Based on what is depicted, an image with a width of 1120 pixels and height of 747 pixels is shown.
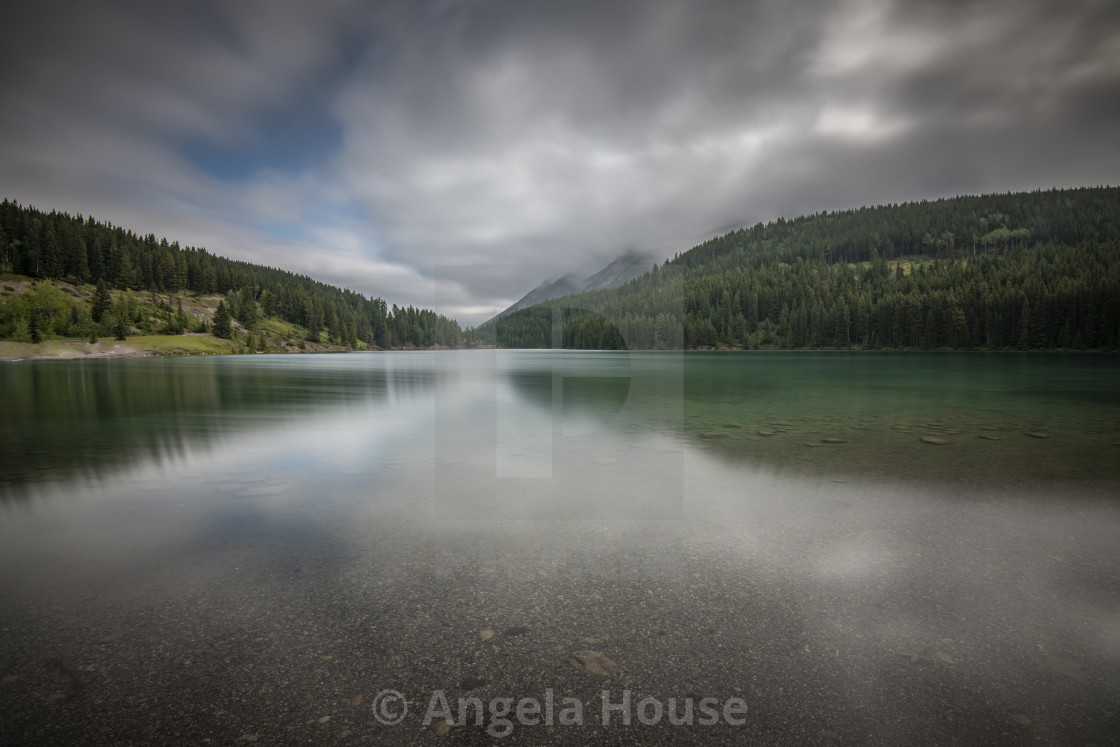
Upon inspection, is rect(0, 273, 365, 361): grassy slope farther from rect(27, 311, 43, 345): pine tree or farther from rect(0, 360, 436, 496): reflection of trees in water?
rect(0, 360, 436, 496): reflection of trees in water

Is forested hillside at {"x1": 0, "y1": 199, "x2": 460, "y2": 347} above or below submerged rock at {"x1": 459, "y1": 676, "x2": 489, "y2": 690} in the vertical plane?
above

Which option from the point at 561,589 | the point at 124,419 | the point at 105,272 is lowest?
the point at 561,589

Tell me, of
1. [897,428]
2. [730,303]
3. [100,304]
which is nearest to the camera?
[897,428]

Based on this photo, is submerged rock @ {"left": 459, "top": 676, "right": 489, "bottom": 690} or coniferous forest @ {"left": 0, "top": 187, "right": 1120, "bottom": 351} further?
coniferous forest @ {"left": 0, "top": 187, "right": 1120, "bottom": 351}

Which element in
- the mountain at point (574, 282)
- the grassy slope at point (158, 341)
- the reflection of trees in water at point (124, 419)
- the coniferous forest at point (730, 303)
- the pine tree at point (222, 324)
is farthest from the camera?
the pine tree at point (222, 324)

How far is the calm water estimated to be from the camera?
3584mm

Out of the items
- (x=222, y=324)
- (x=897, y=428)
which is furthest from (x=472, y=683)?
(x=222, y=324)

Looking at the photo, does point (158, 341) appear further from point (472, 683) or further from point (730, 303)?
point (730, 303)

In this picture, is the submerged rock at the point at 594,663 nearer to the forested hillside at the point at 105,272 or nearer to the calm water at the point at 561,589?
the calm water at the point at 561,589

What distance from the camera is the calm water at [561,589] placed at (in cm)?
358

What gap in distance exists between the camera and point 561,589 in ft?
17.9

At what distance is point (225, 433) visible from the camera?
16188mm

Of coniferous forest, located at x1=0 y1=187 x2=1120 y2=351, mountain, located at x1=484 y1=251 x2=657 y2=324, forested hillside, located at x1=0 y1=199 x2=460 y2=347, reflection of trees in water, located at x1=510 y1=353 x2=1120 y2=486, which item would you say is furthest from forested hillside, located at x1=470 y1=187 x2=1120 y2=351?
reflection of trees in water, located at x1=510 y1=353 x2=1120 y2=486

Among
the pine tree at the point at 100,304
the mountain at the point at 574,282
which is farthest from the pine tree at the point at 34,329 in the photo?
the mountain at the point at 574,282
